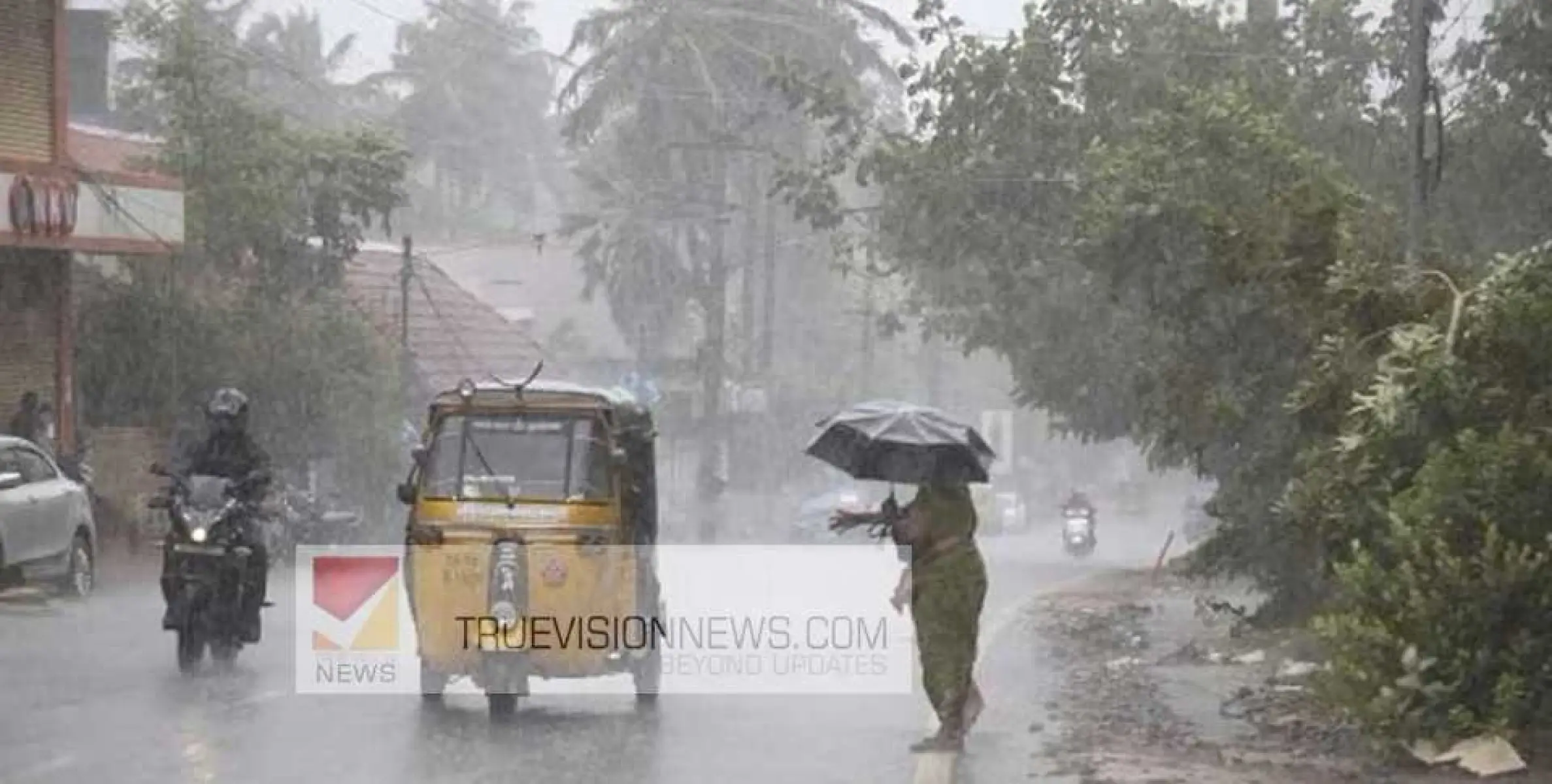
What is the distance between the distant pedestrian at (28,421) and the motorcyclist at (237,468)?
565 inches

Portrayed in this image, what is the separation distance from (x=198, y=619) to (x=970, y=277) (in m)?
23.6

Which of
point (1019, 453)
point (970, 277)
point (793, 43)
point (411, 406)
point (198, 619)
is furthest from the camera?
point (1019, 453)

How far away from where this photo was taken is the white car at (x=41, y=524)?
24266mm


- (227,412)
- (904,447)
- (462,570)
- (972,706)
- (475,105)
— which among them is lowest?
(972,706)

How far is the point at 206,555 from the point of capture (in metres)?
17.8

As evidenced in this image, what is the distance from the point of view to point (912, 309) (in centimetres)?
4466

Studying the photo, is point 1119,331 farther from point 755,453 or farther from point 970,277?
point 755,453

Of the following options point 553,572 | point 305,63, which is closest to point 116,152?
point 553,572

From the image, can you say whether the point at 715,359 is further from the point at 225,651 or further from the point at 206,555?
the point at 206,555

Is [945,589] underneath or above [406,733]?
above

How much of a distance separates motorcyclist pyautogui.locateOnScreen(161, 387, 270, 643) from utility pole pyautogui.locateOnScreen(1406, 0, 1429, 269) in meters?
9.36

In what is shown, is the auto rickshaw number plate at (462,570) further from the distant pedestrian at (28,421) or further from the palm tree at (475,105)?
the palm tree at (475,105)

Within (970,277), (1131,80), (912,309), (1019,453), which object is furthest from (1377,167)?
(1019,453)

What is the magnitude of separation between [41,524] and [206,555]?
7.92 m
